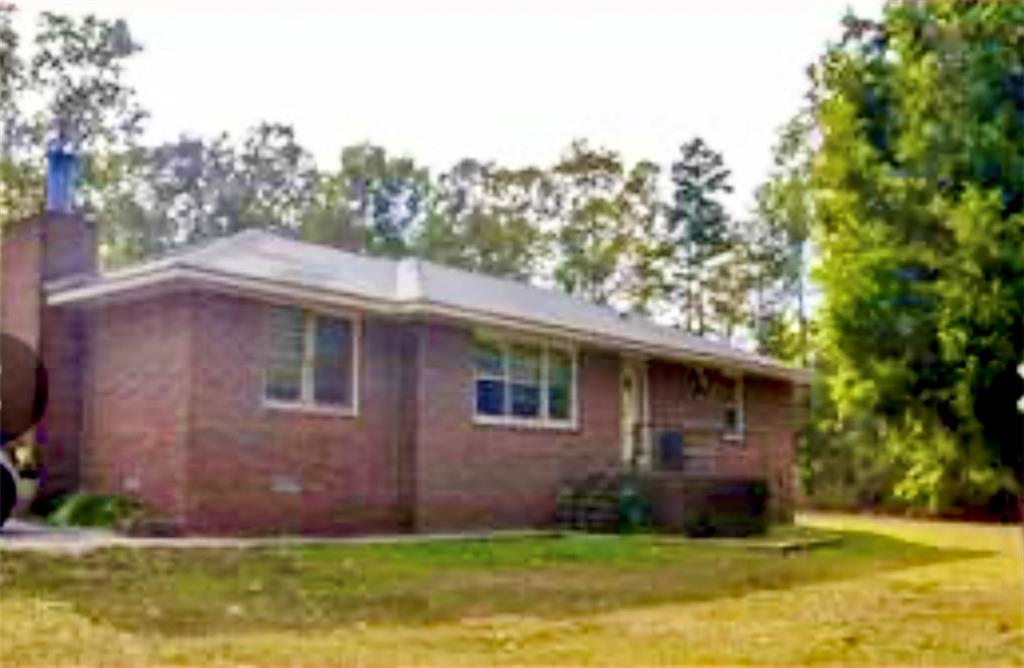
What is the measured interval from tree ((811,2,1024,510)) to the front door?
10607 millimetres

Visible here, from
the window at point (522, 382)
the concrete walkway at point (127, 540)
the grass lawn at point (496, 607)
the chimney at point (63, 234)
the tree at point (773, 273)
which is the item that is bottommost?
the grass lawn at point (496, 607)

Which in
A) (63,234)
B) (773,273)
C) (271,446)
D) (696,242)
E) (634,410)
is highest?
(696,242)

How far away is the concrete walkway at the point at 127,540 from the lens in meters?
13.3

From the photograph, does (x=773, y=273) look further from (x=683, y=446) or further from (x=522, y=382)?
(x=522, y=382)

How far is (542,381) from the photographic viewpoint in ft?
68.7

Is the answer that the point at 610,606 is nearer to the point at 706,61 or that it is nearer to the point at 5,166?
the point at 706,61

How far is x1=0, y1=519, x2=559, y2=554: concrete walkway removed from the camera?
13.3 m

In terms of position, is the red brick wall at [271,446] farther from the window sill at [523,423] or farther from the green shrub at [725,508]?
the green shrub at [725,508]

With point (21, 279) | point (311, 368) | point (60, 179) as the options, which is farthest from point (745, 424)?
point (21, 279)

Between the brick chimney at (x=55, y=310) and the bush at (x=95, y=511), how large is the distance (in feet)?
3.20

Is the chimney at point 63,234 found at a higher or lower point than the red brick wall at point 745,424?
higher

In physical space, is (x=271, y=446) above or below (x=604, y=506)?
above

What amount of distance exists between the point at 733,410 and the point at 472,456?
25.3 ft

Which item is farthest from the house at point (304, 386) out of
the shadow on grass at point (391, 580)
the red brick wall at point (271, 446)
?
the shadow on grass at point (391, 580)
